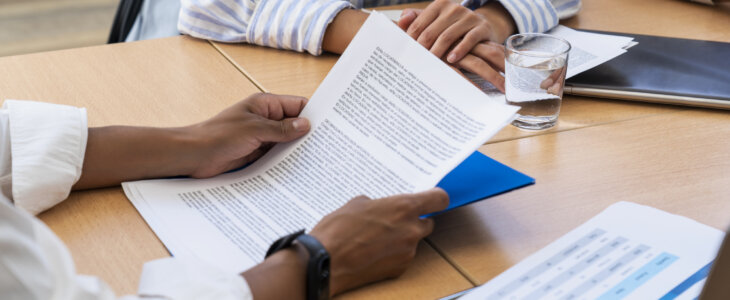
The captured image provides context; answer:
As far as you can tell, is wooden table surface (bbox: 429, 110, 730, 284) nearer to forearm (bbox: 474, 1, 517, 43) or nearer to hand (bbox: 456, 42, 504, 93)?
hand (bbox: 456, 42, 504, 93)

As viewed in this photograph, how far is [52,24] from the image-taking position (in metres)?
3.33

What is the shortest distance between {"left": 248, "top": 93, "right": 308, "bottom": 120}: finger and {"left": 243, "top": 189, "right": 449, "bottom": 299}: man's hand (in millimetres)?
209

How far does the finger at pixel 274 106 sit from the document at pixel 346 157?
1 centimetres

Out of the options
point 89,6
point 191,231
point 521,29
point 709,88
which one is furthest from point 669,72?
point 89,6

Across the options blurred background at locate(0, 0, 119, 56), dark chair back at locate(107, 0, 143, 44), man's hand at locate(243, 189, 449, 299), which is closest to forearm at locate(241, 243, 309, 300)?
man's hand at locate(243, 189, 449, 299)

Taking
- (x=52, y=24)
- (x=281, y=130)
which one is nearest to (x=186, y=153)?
(x=281, y=130)

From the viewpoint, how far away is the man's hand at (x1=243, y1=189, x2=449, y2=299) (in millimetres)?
650

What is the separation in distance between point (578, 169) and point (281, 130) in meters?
0.36

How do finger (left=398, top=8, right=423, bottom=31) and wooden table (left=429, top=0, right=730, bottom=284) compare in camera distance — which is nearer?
wooden table (left=429, top=0, right=730, bottom=284)

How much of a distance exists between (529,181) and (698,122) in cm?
38

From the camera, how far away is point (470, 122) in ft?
2.56

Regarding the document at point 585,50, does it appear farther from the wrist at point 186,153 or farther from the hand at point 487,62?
the wrist at point 186,153

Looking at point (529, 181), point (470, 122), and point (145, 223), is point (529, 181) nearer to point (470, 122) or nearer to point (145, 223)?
point (470, 122)

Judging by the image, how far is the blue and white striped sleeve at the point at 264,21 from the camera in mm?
1212
